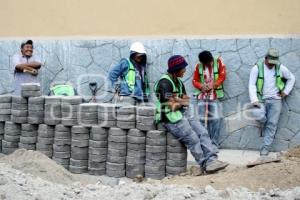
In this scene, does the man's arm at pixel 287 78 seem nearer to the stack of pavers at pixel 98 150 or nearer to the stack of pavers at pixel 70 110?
the stack of pavers at pixel 98 150

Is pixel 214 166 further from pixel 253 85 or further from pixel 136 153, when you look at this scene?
pixel 253 85

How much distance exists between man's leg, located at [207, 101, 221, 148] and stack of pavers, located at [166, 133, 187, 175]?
2.17 meters

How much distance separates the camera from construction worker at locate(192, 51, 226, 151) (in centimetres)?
1024

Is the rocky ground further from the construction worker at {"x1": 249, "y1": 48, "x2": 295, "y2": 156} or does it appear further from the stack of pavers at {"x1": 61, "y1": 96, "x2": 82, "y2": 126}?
the construction worker at {"x1": 249, "y1": 48, "x2": 295, "y2": 156}

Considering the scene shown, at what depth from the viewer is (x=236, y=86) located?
10.7 metres

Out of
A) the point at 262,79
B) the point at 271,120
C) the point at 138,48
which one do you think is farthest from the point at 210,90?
the point at 138,48

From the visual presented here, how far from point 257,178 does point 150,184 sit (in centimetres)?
134

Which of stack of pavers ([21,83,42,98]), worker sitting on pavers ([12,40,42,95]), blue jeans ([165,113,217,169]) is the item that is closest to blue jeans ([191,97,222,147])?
blue jeans ([165,113,217,169])

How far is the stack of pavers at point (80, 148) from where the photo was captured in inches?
348

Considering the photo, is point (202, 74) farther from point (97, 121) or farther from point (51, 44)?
point (51, 44)

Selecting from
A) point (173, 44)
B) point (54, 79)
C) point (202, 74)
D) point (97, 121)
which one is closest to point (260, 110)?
point (202, 74)

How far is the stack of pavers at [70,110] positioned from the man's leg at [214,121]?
2.57 m

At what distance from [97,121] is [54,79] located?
3.33 meters

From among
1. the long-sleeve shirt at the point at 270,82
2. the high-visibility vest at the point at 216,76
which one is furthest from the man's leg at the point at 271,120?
the high-visibility vest at the point at 216,76
